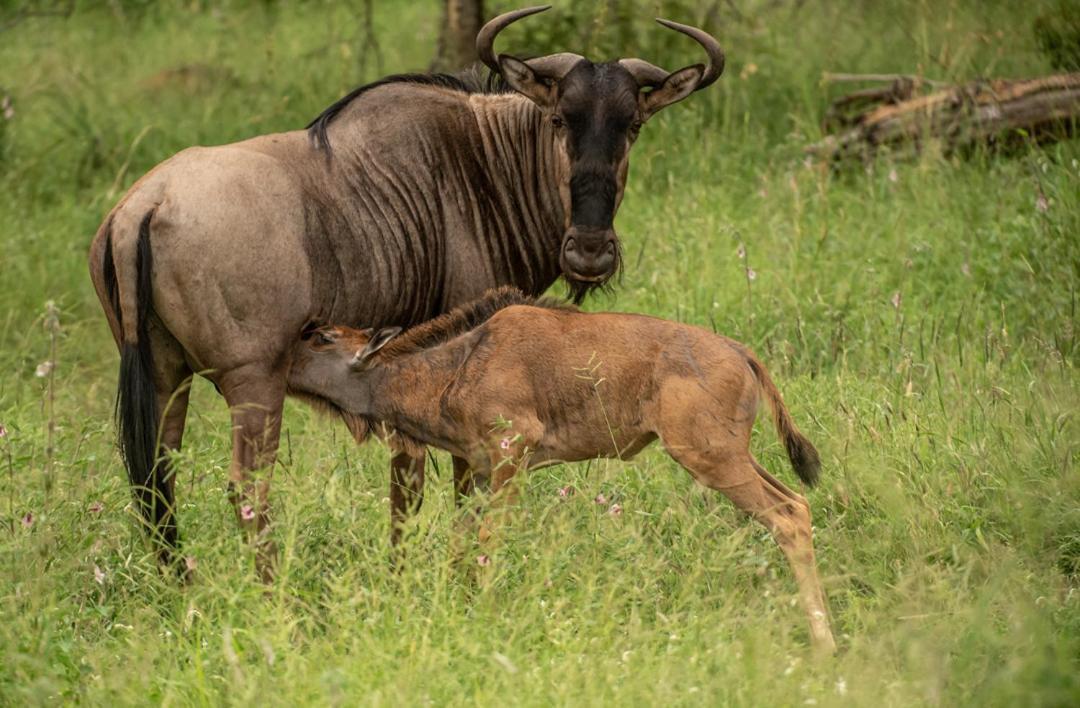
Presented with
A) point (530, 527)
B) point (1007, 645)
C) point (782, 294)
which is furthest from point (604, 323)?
point (782, 294)

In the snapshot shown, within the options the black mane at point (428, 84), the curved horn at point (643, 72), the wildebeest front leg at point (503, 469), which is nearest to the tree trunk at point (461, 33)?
the black mane at point (428, 84)

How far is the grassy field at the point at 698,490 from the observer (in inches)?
163

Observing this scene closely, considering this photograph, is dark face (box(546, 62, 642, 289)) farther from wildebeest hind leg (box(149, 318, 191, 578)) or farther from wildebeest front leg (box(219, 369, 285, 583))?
wildebeest hind leg (box(149, 318, 191, 578))

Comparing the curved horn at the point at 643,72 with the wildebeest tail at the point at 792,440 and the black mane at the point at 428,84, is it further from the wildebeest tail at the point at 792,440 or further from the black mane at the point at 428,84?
the wildebeest tail at the point at 792,440

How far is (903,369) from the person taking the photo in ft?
21.3

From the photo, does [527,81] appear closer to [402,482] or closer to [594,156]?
[594,156]

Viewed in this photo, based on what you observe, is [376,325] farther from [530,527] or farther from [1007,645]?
[1007,645]

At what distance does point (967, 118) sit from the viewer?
29.3 ft

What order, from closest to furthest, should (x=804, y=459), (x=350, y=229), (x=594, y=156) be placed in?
(x=804, y=459) → (x=350, y=229) → (x=594, y=156)

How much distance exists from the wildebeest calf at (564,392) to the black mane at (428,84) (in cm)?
88

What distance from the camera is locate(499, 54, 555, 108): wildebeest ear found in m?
5.88

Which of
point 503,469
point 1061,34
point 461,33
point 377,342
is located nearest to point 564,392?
point 503,469

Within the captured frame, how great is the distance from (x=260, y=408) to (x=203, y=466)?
1.00 metres

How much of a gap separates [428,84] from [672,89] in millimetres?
991
